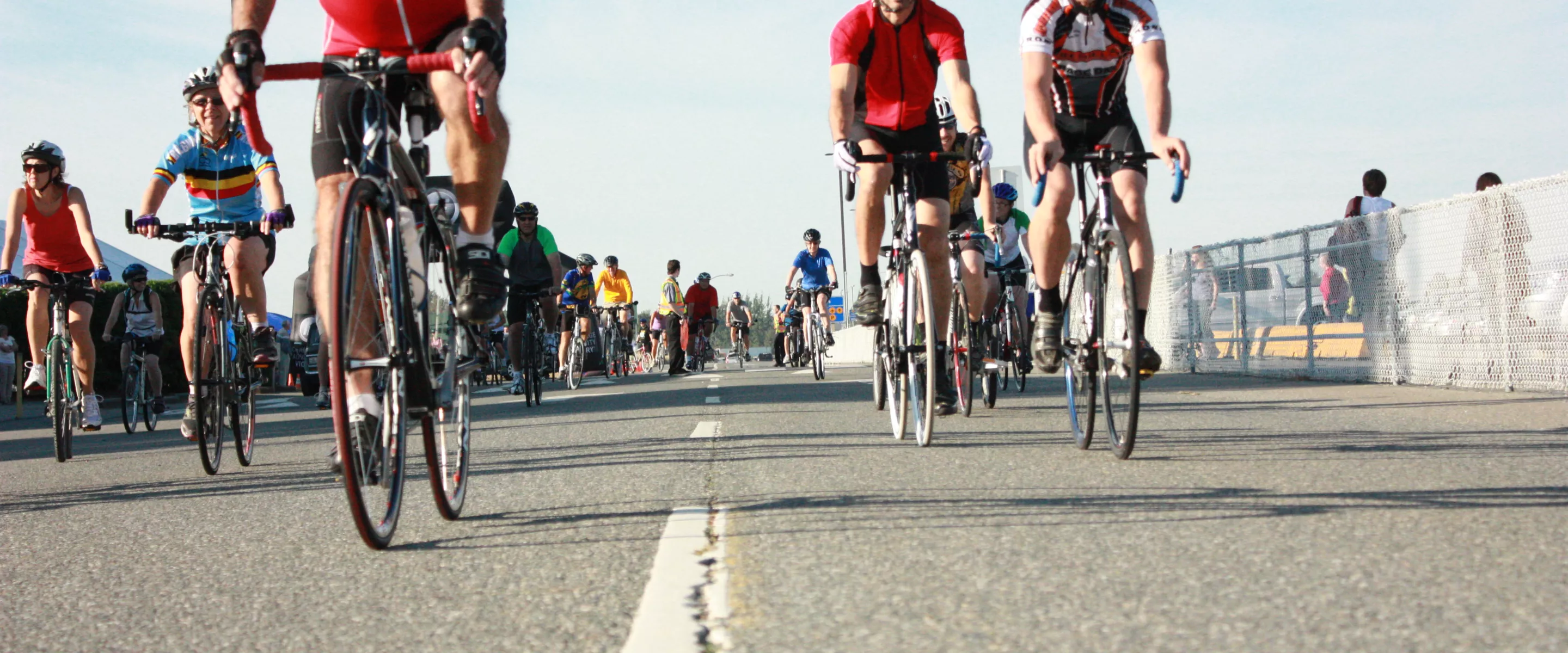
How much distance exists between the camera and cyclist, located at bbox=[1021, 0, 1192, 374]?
5078mm

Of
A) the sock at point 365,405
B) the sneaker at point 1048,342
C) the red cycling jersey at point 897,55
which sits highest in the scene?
the red cycling jersey at point 897,55

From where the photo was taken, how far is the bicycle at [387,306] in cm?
310

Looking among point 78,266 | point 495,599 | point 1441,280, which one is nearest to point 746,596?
point 495,599

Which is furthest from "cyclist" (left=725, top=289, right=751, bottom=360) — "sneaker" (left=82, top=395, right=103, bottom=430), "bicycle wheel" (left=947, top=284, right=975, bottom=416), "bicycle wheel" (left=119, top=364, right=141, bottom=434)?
"bicycle wheel" (left=947, top=284, right=975, bottom=416)

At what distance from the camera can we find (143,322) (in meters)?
12.3

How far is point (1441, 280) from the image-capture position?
916 cm

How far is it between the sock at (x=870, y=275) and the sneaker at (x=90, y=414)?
5.10 metres

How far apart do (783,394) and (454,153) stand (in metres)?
6.65

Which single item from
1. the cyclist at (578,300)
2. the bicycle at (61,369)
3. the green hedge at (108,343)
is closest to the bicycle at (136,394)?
the bicycle at (61,369)

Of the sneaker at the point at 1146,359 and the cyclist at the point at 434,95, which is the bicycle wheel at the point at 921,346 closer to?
the sneaker at the point at 1146,359

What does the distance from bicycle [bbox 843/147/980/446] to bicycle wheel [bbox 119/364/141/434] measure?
7127mm

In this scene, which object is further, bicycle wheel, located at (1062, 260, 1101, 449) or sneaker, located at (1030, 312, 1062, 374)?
sneaker, located at (1030, 312, 1062, 374)

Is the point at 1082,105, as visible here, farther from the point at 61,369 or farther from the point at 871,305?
the point at 61,369

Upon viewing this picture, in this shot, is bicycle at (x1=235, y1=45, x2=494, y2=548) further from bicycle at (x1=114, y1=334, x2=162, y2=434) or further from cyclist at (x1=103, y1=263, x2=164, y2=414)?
bicycle at (x1=114, y1=334, x2=162, y2=434)
